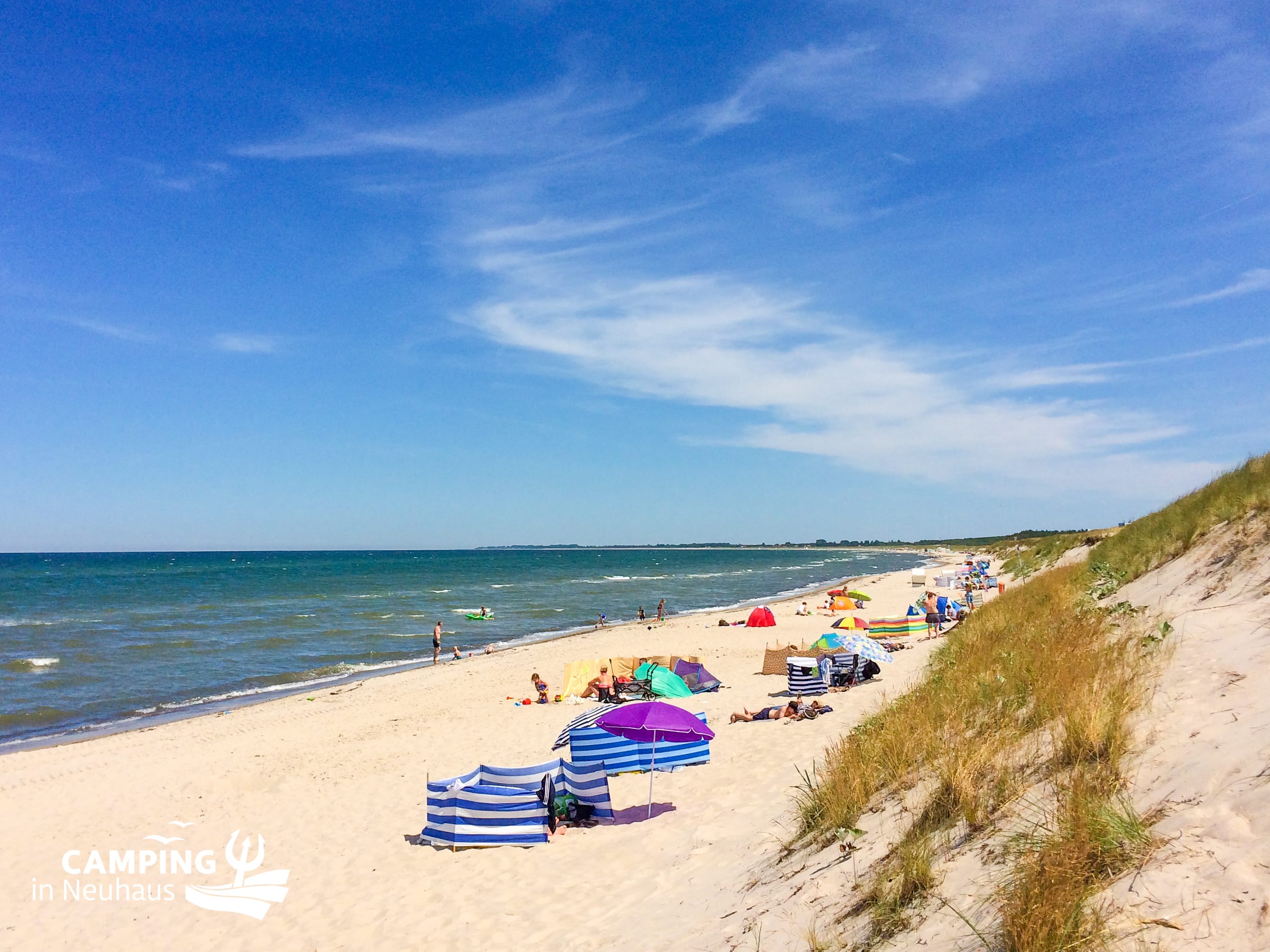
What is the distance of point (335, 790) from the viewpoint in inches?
514

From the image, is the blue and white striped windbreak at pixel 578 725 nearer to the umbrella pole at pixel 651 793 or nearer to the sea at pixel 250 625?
the umbrella pole at pixel 651 793

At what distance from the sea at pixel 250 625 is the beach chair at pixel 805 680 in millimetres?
16206

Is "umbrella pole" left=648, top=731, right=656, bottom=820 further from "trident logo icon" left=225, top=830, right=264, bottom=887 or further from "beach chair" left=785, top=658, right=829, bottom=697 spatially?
"beach chair" left=785, top=658, right=829, bottom=697

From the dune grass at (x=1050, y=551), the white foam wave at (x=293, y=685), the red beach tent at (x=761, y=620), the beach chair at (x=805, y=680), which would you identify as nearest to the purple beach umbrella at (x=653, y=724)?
the beach chair at (x=805, y=680)

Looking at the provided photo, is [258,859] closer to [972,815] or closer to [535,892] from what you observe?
[535,892]

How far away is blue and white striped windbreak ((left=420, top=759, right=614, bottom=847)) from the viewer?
9.45m

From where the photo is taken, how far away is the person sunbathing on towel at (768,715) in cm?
1448

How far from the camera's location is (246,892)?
9.11 meters

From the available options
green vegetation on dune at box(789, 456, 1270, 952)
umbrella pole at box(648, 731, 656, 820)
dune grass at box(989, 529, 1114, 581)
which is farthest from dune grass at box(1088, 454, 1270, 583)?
dune grass at box(989, 529, 1114, 581)

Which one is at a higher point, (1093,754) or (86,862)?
(1093,754)

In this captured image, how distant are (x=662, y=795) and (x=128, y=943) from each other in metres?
6.41

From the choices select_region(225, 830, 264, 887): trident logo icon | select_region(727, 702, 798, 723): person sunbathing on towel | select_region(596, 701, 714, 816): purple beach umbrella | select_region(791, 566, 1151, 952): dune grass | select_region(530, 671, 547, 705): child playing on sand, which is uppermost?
select_region(791, 566, 1151, 952): dune grass

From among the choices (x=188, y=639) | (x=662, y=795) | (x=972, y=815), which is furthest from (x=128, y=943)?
→ (x=188, y=639)

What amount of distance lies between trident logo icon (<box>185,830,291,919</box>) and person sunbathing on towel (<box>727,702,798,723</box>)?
8462 mm
